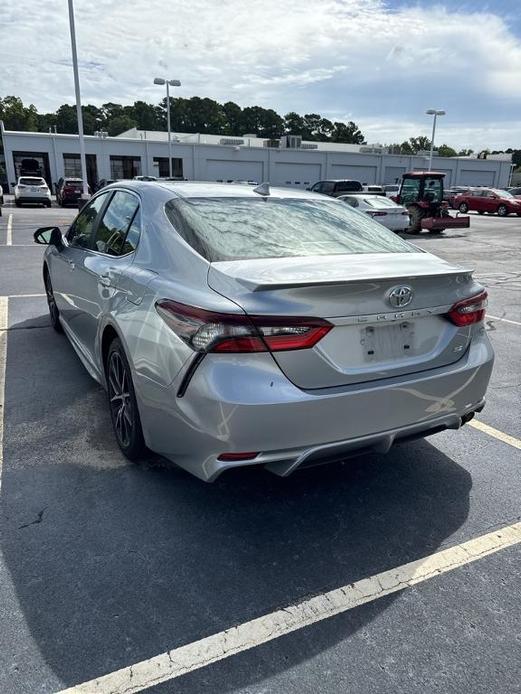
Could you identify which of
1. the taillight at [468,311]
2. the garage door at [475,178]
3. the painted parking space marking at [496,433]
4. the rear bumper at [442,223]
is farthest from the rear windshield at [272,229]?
the garage door at [475,178]

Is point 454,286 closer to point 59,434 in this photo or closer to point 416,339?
point 416,339

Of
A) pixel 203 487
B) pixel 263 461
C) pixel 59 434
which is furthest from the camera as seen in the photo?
pixel 59 434

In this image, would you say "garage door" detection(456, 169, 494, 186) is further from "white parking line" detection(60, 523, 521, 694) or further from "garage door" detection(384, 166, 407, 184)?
"white parking line" detection(60, 523, 521, 694)

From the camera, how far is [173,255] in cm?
283

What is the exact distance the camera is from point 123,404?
333 centimetres

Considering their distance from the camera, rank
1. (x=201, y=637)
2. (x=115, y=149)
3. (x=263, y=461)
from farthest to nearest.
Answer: (x=115, y=149)
(x=263, y=461)
(x=201, y=637)

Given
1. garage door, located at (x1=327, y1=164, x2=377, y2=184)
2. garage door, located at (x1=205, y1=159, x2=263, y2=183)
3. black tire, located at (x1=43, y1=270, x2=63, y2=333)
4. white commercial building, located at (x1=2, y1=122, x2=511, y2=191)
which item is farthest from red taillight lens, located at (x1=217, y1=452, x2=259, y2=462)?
garage door, located at (x1=327, y1=164, x2=377, y2=184)

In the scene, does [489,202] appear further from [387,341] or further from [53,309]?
[387,341]

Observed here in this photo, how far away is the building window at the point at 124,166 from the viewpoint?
46906 millimetres

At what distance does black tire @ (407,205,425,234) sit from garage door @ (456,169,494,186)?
155ft

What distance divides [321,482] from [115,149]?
48108mm

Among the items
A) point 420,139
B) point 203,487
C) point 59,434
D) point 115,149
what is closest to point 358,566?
point 203,487

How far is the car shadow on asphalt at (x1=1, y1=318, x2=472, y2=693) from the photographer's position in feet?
6.96

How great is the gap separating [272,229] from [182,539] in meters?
1.75
